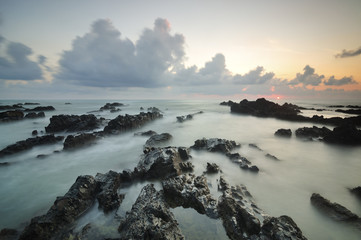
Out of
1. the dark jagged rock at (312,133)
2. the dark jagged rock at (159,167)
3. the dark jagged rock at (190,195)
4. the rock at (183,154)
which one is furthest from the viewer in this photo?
the dark jagged rock at (312,133)

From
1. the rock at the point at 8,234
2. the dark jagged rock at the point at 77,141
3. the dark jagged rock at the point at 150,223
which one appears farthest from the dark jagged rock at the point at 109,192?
the dark jagged rock at the point at 77,141

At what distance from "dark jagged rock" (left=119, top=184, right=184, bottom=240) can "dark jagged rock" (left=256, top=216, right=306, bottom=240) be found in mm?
1846

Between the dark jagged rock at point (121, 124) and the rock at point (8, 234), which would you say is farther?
the dark jagged rock at point (121, 124)

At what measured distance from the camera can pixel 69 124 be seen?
1585 centimetres

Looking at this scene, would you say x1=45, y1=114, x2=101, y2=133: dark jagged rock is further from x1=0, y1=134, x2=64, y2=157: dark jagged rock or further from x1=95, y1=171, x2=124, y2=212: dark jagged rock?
x1=95, y1=171, x2=124, y2=212: dark jagged rock

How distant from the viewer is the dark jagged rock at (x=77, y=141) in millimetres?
10180

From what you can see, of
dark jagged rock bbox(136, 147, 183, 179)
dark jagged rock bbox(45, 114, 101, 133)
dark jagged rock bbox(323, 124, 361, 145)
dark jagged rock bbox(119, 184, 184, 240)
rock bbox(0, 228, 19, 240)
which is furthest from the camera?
dark jagged rock bbox(45, 114, 101, 133)

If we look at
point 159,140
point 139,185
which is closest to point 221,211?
point 139,185

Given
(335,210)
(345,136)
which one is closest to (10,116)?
(335,210)

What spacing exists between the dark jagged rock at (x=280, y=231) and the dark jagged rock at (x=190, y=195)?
1218 millimetres

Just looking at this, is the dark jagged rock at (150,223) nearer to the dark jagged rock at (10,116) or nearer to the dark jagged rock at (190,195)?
the dark jagged rock at (190,195)

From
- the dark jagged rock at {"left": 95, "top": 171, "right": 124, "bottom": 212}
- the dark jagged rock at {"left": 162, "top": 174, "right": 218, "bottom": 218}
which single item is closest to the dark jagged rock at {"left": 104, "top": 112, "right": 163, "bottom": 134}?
the dark jagged rock at {"left": 95, "top": 171, "right": 124, "bottom": 212}

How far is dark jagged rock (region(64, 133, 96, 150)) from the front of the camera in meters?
10.2

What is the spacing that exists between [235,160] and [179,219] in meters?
4.77
